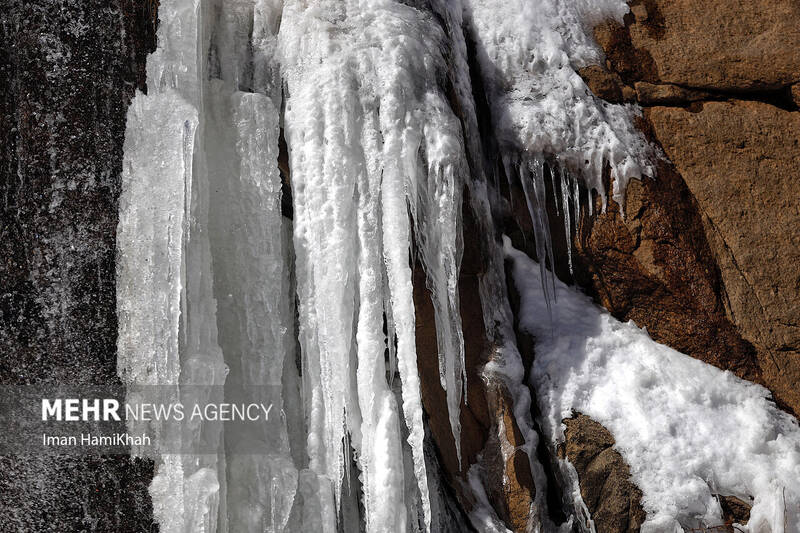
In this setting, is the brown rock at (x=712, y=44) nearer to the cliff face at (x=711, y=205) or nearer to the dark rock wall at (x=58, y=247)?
the cliff face at (x=711, y=205)

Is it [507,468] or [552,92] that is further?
[552,92]

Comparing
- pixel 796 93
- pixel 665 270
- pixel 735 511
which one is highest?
pixel 796 93

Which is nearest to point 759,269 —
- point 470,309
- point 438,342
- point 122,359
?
point 470,309

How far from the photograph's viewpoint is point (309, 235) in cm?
267

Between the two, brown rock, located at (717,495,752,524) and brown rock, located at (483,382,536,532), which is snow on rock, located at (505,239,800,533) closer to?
brown rock, located at (717,495,752,524)

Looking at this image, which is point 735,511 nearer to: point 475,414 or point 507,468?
point 507,468

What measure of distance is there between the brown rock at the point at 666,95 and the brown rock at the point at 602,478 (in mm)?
1288

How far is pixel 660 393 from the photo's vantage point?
9.41 feet

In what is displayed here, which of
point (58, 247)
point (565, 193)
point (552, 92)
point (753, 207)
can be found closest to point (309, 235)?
point (58, 247)

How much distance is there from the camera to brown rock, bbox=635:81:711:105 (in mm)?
3146

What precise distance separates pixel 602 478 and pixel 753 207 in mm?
1180

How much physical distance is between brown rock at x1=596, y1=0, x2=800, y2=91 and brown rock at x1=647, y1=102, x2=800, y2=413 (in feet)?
0.42

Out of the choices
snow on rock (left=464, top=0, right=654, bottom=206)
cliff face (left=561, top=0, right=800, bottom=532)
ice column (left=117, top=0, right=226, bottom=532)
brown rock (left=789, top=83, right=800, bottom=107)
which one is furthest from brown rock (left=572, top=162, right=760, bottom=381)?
ice column (left=117, top=0, right=226, bottom=532)

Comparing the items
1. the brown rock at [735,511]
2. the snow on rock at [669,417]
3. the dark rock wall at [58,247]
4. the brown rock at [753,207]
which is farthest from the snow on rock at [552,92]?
the dark rock wall at [58,247]
